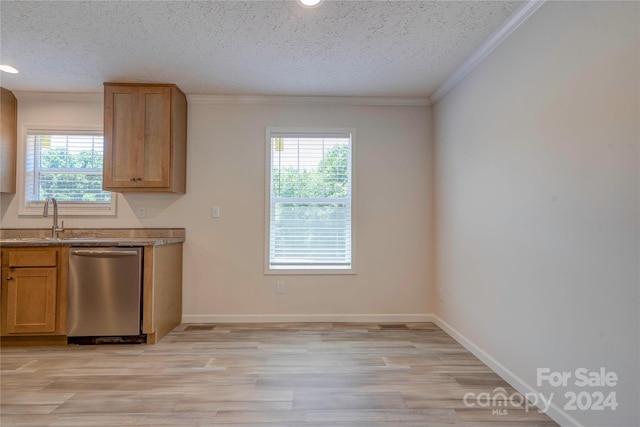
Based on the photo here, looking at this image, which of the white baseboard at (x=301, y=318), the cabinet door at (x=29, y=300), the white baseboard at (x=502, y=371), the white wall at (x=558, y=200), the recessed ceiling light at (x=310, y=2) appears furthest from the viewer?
the white baseboard at (x=301, y=318)

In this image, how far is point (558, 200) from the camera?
6.03ft

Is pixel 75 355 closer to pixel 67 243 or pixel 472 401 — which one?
pixel 67 243

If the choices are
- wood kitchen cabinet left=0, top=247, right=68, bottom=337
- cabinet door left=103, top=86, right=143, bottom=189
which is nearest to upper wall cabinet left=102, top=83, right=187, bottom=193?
cabinet door left=103, top=86, right=143, bottom=189

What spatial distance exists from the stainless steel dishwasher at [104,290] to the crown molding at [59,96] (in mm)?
1697

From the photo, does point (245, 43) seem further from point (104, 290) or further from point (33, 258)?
point (33, 258)

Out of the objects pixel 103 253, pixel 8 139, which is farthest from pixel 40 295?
pixel 8 139

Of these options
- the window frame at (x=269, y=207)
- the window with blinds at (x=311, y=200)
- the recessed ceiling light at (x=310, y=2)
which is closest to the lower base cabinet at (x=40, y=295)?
the window frame at (x=269, y=207)

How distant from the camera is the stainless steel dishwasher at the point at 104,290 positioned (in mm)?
2906

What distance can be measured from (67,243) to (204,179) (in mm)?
1336

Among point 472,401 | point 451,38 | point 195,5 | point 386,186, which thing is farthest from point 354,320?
point 195,5

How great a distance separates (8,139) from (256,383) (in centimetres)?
353

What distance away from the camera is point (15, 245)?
289 cm

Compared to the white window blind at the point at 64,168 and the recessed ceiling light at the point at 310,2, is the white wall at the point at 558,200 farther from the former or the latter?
the white window blind at the point at 64,168

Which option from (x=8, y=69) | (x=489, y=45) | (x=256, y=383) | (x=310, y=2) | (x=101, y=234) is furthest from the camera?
(x=101, y=234)
